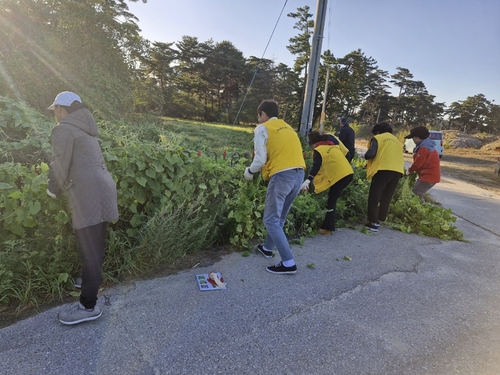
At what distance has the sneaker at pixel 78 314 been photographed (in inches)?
84.4

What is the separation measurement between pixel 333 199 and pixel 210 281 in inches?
94.3

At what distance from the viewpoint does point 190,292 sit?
8.83 feet

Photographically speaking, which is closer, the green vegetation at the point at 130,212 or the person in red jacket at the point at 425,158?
the green vegetation at the point at 130,212

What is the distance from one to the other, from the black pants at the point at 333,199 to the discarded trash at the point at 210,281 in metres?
2.14

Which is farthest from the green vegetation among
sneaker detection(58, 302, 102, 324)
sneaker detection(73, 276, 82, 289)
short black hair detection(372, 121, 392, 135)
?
short black hair detection(372, 121, 392, 135)

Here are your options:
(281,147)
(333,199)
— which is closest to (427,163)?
(333,199)

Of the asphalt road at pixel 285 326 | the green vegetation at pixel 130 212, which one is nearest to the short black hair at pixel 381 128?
the green vegetation at pixel 130 212

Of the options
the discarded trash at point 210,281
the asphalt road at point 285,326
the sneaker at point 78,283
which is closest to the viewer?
the asphalt road at point 285,326

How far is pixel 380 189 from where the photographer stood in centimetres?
471

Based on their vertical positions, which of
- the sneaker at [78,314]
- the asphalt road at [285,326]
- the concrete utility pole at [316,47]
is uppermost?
the concrete utility pole at [316,47]

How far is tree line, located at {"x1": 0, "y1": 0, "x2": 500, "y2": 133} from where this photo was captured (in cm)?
914

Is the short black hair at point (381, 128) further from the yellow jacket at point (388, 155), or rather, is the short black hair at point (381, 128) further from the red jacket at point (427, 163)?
the red jacket at point (427, 163)

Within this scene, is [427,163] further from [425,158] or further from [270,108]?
[270,108]

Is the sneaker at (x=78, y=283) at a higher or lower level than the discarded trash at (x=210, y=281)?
higher
